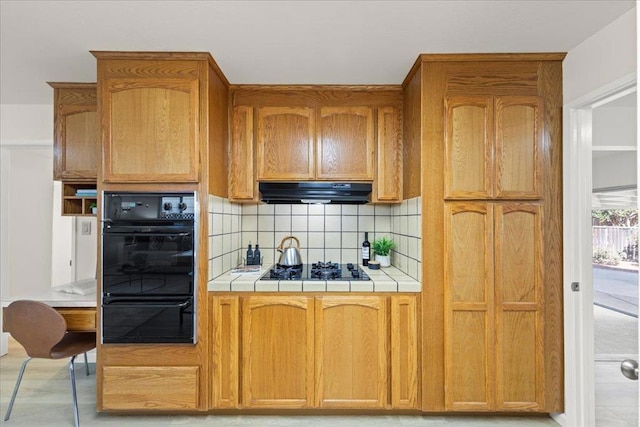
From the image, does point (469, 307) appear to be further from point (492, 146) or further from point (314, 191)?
point (314, 191)

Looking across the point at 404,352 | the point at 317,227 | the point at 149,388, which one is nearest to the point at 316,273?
the point at 317,227

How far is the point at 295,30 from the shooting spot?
1.85 meters

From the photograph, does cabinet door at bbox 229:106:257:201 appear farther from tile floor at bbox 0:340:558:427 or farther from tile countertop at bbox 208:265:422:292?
tile floor at bbox 0:340:558:427

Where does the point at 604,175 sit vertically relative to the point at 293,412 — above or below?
above

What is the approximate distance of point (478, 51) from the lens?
2.09 meters

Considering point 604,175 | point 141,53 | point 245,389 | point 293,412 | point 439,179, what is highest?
point 141,53

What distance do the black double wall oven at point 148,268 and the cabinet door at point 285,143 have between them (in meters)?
0.73

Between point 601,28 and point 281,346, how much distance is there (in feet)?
8.57

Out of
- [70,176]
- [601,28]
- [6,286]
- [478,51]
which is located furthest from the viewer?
[6,286]

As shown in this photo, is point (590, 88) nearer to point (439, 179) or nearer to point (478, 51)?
point (478, 51)

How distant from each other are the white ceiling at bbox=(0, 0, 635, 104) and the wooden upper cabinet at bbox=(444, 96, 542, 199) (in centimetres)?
34

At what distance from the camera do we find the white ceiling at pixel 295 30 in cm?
165

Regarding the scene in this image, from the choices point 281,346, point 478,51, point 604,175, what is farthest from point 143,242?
point 604,175

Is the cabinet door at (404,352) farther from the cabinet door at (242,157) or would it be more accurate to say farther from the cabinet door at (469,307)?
the cabinet door at (242,157)
